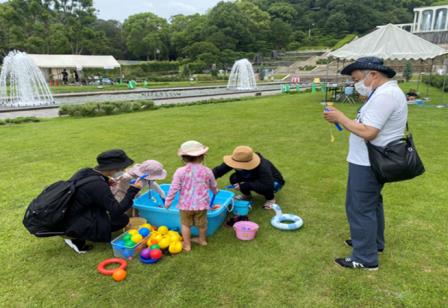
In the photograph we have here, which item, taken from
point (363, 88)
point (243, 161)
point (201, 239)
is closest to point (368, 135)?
point (363, 88)

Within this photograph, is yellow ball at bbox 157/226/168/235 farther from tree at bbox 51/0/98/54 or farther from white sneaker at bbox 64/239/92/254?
tree at bbox 51/0/98/54

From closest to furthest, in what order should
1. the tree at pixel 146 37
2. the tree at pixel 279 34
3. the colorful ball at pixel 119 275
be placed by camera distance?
the colorful ball at pixel 119 275 → the tree at pixel 146 37 → the tree at pixel 279 34

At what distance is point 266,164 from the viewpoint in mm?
4215

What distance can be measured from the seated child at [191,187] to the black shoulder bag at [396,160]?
153 centimetres

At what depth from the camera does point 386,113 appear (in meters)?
2.42

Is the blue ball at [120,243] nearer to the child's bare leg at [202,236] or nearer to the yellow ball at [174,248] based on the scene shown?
the yellow ball at [174,248]

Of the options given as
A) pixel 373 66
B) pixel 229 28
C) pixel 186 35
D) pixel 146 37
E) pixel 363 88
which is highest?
pixel 229 28

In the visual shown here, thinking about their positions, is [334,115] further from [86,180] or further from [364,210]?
[86,180]

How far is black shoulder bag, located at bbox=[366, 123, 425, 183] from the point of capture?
2.48 m

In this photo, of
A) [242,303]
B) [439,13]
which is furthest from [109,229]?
[439,13]

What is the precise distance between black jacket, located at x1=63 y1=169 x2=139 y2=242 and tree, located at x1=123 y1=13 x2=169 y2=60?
2281 inches

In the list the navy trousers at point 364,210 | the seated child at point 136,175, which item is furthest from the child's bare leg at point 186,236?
the navy trousers at point 364,210

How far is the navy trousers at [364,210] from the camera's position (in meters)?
2.70

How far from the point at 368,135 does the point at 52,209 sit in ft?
9.03
